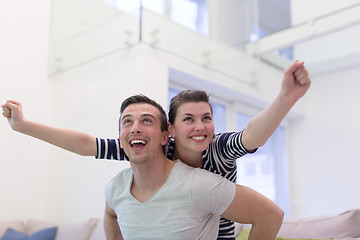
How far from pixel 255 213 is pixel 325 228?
1103 millimetres

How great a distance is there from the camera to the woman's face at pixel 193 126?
1605 mm

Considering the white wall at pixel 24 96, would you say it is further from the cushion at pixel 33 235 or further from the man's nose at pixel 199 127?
the man's nose at pixel 199 127

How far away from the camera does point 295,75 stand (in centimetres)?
131

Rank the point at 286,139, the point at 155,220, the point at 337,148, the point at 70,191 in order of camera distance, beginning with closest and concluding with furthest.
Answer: the point at 155,220 < the point at 70,191 < the point at 337,148 < the point at 286,139

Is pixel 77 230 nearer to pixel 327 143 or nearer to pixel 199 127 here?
pixel 199 127

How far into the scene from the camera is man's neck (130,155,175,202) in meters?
1.60

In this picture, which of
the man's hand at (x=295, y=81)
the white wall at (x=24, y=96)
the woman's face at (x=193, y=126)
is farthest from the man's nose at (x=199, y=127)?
the white wall at (x=24, y=96)

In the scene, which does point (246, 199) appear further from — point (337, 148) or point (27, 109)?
point (337, 148)

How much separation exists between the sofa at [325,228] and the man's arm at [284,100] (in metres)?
1.16

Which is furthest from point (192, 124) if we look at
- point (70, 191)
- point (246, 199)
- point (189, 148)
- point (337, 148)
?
point (337, 148)

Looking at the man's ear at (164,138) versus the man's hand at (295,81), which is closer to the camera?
the man's hand at (295,81)

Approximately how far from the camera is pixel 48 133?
1.66 meters

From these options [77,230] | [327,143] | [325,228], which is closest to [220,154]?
[325,228]

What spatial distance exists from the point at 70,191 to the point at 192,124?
2487mm
